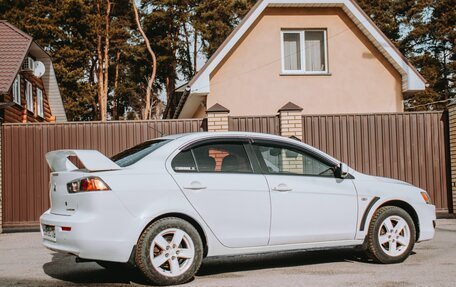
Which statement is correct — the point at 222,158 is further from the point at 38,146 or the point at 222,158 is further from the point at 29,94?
the point at 29,94

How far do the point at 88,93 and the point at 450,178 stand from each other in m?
28.9

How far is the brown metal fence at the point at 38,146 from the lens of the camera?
12156 mm

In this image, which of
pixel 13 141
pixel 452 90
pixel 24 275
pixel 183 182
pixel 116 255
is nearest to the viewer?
pixel 116 255

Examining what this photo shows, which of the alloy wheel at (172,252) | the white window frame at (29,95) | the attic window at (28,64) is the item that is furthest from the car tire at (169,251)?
the white window frame at (29,95)

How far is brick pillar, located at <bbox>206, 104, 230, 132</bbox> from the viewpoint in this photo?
12.3m

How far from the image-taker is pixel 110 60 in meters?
39.8

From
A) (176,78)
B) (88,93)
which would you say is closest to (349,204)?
(88,93)

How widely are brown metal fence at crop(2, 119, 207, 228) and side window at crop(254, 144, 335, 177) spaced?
5760 millimetres

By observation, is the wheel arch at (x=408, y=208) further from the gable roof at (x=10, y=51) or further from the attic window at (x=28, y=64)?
the attic window at (x=28, y=64)

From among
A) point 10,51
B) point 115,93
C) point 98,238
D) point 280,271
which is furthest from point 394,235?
point 115,93

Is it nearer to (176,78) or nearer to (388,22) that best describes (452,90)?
(388,22)

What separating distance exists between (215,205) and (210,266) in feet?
4.42

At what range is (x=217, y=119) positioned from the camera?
12.3m

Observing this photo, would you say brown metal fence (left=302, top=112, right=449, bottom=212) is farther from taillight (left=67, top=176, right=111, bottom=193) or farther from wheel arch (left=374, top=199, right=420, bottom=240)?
taillight (left=67, top=176, right=111, bottom=193)
